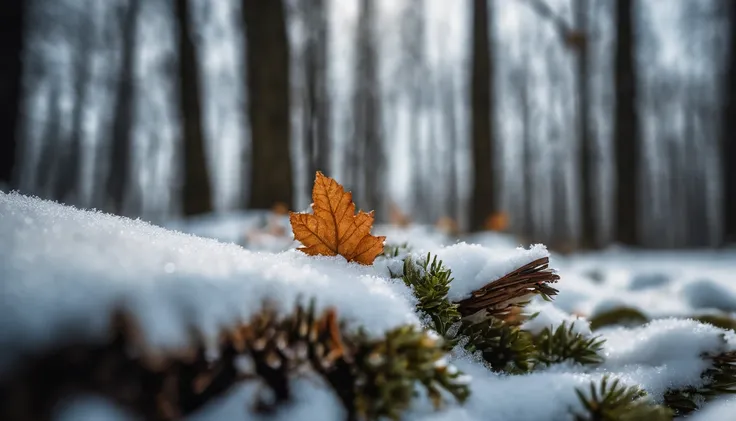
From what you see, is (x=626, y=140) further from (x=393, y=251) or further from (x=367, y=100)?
(x=367, y=100)

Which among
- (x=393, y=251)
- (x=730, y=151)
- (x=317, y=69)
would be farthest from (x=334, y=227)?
(x=317, y=69)

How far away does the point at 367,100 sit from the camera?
59.0ft

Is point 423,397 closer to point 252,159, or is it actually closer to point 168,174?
point 252,159

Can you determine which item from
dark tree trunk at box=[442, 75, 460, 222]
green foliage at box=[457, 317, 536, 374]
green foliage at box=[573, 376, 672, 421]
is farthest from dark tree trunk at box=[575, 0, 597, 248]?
dark tree trunk at box=[442, 75, 460, 222]

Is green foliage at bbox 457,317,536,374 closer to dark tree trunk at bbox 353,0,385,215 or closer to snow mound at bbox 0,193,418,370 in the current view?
snow mound at bbox 0,193,418,370

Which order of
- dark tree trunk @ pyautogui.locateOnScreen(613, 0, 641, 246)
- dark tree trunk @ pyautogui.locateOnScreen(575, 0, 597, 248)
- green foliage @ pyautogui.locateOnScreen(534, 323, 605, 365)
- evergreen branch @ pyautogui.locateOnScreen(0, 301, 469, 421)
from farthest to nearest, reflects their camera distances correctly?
dark tree trunk @ pyautogui.locateOnScreen(575, 0, 597, 248)
dark tree trunk @ pyautogui.locateOnScreen(613, 0, 641, 246)
green foliage @ pyautogui.locateOnScreen(534, 323, 605, 365)
evergreen branch @ pyautogui.locateOnScreen(0, 301, 469, 421)

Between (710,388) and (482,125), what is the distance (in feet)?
18.5

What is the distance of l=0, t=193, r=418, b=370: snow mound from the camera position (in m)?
0.47

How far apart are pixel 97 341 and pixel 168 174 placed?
99.1ft

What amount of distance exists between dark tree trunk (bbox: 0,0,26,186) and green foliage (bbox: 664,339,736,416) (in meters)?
6.10

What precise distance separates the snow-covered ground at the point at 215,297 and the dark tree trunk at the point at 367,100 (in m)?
16.9

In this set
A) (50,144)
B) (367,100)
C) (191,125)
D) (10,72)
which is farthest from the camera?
(50,144)

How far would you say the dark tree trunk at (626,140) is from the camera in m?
7.14

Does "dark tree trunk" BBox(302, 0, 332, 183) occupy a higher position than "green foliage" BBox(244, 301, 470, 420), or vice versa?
"dark tree trunk" BBox(302, 0, 332, 183)
